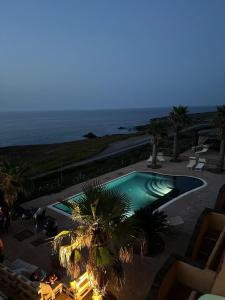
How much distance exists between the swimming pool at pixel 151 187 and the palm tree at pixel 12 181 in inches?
146

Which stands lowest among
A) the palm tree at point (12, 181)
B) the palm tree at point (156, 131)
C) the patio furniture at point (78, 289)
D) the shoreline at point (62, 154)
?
the shoreline at point (62, 154)

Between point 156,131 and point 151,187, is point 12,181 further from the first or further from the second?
point 156,131

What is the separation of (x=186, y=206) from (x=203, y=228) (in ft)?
19.2

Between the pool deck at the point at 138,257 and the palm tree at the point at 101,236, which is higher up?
the palm tree at the point at 101,236

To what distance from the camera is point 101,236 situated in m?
5.92

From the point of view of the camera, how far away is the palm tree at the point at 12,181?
12117 mm

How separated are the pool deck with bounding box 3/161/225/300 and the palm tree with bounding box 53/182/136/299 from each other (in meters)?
3.11

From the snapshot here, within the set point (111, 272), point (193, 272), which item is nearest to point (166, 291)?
point (193, 272)

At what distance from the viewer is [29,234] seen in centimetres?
1229

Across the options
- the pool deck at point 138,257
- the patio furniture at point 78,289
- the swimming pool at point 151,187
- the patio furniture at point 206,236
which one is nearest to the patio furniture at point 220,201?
the patio furniture at point 206,236

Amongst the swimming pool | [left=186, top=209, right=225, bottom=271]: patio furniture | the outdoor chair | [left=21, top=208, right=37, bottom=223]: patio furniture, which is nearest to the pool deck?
[left=21, top=208, right=37, bottom=223]: patio furniture

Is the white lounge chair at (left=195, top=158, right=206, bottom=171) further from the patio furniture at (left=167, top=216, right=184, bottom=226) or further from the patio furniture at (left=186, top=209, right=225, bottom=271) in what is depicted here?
the patio furniture at (left=186, top=209, right=225, bottom=271)

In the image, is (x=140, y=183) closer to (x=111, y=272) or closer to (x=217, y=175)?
(x=217, y=175)

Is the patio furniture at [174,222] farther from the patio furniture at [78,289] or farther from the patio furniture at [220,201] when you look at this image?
the patio furniture at [78,289]
